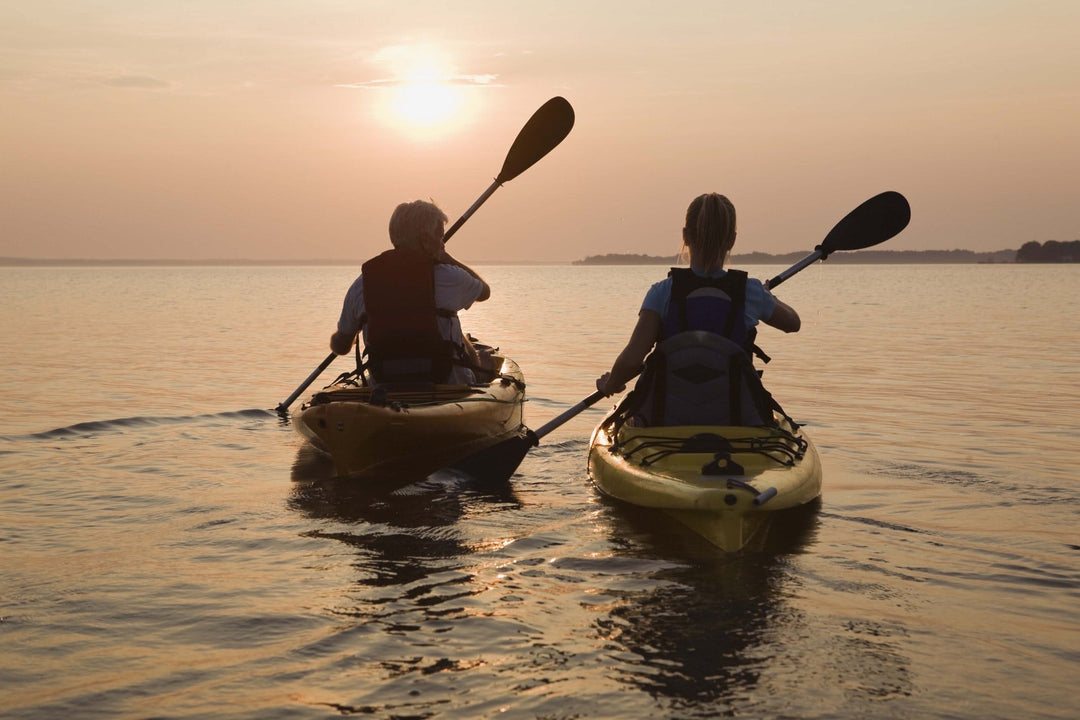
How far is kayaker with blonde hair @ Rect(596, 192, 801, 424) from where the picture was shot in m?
5.91

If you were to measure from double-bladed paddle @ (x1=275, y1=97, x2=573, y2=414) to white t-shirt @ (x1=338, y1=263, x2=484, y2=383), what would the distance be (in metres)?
3.30

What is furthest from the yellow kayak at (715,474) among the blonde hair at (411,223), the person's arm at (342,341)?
the person's arm at (342,341)

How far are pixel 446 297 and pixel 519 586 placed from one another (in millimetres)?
3212

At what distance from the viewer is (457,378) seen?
27.2ft

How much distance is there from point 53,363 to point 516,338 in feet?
33.8

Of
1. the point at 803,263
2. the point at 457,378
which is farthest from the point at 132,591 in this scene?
the point at 803,263

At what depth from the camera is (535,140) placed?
11.5 meters

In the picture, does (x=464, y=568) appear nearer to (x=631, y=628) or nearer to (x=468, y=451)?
(x=631, y=628)

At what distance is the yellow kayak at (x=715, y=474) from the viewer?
5219 mm

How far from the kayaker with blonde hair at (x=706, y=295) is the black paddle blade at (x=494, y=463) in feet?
6.42

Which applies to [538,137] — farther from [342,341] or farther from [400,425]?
[400,425]

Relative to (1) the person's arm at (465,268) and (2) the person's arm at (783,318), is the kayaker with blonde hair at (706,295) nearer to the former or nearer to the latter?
(2) the person's arm at (783,318)

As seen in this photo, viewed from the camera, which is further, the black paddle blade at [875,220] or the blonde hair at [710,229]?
the black paddle blade at [875,220]

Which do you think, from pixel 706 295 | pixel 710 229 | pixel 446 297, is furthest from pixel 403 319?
pixel 710 229
